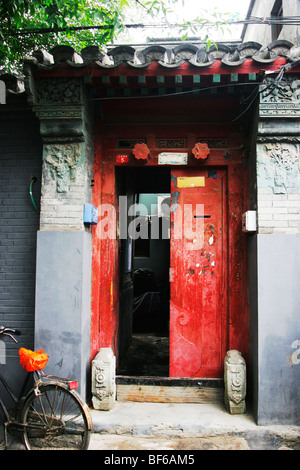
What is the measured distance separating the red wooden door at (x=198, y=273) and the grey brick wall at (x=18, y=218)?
77.2 inches

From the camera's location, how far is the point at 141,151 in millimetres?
4500

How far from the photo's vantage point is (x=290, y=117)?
13.1 feet

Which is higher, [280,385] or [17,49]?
[17,49]

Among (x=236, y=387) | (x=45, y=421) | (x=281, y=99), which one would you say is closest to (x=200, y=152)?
(x=281, y=99)

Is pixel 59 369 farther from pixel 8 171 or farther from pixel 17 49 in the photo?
pixel 17 49

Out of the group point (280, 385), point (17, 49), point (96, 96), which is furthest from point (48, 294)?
point (17, 49)

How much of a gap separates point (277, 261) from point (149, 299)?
7.73 meters

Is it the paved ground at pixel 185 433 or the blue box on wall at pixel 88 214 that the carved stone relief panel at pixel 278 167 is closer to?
the blue box on wall at pixel 88 214

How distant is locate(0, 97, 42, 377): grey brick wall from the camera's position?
14.4 feet

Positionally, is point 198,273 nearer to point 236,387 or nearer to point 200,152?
point 236,387

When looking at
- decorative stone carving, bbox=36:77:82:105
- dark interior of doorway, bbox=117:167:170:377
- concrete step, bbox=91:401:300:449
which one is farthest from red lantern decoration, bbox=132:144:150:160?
concrete step, bbox=91:401:300:449

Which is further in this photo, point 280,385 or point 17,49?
point 17,49

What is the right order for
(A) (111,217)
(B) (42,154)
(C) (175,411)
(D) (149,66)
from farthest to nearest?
(A) (111,217) → (B) (42,154) → (C) (175,411) → (D) (149,66)

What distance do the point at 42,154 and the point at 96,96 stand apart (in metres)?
1.08
